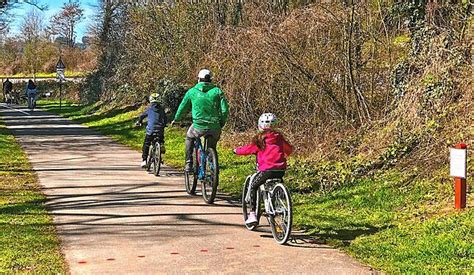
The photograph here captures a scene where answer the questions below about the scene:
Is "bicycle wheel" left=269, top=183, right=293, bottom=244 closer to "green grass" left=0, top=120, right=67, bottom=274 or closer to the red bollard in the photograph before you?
the red bollard

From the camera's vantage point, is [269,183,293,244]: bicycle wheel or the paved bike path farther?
[269,183,293,244]: bicycle wheel

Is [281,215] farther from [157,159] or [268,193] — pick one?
[157,159]

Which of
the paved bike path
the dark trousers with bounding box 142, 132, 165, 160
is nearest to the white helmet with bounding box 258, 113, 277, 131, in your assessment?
the paved bike path

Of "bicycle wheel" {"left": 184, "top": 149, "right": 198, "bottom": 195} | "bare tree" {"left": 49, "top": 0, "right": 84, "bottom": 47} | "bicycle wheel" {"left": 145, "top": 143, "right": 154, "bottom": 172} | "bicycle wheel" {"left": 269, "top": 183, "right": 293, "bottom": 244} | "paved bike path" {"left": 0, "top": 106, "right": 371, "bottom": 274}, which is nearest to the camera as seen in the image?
"paved bike path" {"left": 0, "top": 106, "right": 371, "bottom": 274}

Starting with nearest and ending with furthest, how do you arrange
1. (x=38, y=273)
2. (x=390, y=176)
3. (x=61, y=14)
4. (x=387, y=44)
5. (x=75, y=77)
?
1. (x=38, y=273)
2. (x=390, y=176)
3. (x=387, y=44)
4. (x=75, y=77)
5. (x=61, y=14)

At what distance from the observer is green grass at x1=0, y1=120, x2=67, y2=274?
6504 mm

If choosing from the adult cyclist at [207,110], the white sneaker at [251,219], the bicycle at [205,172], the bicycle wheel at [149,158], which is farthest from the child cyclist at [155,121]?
the white sneaker at [251,219]

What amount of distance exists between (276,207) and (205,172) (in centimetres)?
291

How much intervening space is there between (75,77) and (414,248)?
1939 inches

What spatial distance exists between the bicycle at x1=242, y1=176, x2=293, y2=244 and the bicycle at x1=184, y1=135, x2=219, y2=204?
180 centimetres

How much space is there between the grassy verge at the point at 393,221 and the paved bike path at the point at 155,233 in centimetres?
44

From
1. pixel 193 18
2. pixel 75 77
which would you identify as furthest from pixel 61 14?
pixel 193 18

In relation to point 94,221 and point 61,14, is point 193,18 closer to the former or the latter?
point 94,221

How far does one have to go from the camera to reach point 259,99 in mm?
15133
